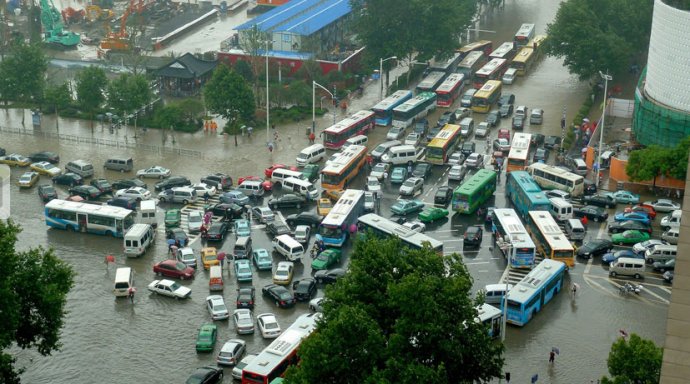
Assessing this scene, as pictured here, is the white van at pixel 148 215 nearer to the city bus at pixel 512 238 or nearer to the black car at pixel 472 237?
the black car at pixel 472 237

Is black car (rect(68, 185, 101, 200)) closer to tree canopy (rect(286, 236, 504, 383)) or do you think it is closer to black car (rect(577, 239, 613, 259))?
tree canopy (rect(286, 236, 504, 383))

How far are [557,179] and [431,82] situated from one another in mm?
24919

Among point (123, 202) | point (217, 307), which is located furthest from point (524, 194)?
point (123, 202)

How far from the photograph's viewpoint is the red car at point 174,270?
57.0m

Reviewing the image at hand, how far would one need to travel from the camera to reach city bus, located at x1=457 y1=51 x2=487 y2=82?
316 feet

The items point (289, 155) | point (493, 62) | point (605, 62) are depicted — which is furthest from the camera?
point (493, 62)

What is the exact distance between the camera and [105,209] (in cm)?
6309

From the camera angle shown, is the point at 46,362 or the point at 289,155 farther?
the point at 289,155

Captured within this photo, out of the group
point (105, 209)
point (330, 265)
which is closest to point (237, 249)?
point (330, 265)

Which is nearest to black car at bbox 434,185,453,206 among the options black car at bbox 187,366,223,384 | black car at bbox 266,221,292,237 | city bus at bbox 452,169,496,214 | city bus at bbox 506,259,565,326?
city bus at bbox 452,169,496,214

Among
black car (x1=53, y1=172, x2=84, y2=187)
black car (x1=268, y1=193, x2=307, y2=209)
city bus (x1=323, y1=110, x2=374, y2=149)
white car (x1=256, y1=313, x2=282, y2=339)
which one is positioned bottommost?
white car (x1=256, y1=313, x2=282, y2=339)

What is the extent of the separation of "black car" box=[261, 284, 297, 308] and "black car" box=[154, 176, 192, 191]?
1753 cm

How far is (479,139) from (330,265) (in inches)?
1035

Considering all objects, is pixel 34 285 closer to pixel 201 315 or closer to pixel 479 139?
pixel 201 315
